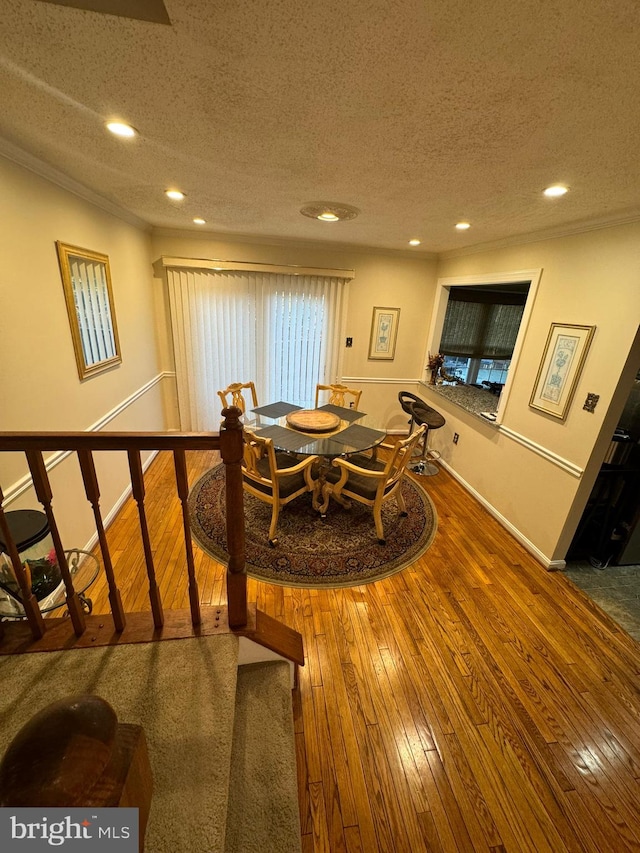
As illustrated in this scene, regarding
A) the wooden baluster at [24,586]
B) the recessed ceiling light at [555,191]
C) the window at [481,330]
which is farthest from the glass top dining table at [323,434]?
the window at [481,330]

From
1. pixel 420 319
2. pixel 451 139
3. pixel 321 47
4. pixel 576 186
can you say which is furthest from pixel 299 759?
pixel 420 319

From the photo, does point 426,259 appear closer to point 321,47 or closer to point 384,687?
point 321,47

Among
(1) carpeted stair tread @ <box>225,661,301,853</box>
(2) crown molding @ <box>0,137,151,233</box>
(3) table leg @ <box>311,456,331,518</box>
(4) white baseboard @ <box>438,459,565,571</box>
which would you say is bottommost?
(4) white baseboard @ <box>438,459,565,571</box>

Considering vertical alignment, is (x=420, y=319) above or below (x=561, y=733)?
above

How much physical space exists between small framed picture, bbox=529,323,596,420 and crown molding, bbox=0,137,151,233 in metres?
3.43

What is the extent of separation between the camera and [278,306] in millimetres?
4090

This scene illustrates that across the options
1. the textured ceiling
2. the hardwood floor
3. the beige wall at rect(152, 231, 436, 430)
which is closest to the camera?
the textured ceiling

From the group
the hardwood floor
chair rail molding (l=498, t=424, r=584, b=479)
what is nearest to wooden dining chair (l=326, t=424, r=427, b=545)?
the hardwood floor

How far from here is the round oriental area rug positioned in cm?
233

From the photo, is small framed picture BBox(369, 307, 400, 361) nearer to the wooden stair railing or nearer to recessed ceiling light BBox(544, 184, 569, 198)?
recessed ceiling light BBox(544, 184, 569, 198)

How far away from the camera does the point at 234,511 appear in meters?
1.22

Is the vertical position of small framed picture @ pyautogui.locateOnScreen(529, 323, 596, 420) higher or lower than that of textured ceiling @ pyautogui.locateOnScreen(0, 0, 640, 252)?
lower

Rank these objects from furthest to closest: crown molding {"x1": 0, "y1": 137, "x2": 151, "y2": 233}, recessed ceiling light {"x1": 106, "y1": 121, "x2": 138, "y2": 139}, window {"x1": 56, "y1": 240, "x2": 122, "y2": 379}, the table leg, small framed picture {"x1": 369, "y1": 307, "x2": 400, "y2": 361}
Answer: small framed picture {"x1": 369, "y1": 307, "x2": 400, "y2": 361} → the table leg → window {"x1": 56, "y1": 240, "x2": 122, "y2": 379} → crown molding {"x1": 0, "y1": 137, "x2": 151, "y2": 233} → recessed ceiling light {"x1": 106, "y1": 121, "x2": 138, "y2": 139}

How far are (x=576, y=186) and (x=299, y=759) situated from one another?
302cm
